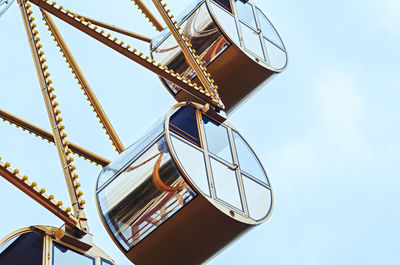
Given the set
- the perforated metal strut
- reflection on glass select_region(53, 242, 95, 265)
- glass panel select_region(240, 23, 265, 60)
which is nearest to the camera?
reflection on glass select_region(53, 242, 95, 265)

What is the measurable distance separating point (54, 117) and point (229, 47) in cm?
441

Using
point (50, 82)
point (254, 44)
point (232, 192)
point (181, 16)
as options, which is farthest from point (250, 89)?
point (50, 82)

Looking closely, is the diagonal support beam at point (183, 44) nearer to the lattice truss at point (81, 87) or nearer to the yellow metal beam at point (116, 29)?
the lattice truss at point (81, 87)

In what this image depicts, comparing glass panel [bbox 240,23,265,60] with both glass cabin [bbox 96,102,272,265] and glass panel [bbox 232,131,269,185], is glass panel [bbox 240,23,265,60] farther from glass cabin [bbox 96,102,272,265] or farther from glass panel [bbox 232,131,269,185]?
glass cabin [bbox 96,102,272,265]

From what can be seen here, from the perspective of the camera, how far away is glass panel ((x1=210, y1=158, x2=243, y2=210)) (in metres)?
9.29

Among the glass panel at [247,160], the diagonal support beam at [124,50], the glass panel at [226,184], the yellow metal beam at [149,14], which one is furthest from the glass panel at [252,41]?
the glass panel at [226,184]

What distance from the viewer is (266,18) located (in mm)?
15273

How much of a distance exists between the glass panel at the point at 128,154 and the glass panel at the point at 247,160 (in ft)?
3.81

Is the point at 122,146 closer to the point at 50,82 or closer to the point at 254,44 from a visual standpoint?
the point at 50,82

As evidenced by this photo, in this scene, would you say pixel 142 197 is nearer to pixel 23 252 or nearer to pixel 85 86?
pixel 23 252

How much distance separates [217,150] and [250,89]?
283 cm

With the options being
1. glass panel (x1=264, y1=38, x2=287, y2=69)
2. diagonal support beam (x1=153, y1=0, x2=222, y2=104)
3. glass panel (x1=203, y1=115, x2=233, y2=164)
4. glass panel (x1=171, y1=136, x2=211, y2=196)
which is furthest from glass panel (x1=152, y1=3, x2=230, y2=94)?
glass panel (x1=171, y1=136, x2=211, y2=196)

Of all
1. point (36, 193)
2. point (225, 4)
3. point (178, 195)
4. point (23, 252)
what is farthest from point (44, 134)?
point (225, 4)

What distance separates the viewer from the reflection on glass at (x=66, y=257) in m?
7.64
